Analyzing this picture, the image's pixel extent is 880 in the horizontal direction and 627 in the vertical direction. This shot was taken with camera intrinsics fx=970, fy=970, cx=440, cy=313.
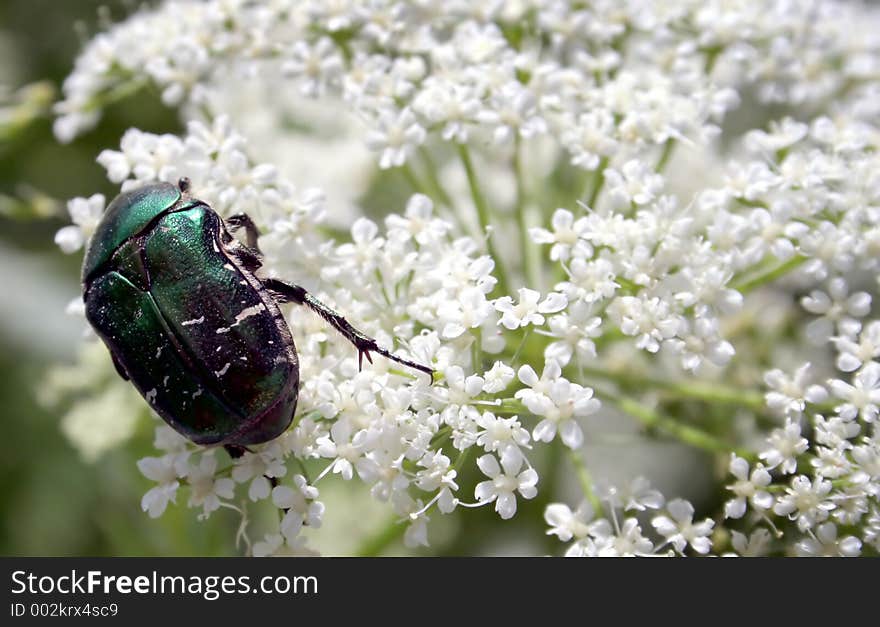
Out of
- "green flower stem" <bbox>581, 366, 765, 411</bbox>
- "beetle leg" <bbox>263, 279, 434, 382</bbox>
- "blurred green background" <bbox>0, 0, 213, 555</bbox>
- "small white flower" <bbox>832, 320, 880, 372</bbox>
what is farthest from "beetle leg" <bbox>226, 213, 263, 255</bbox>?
"small white flower" <bbox>832, 320, 880, 372</bbox>

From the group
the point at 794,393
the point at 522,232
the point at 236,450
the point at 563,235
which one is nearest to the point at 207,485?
the point at 236,450

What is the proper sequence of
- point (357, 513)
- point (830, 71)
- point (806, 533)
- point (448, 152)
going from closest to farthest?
point (806, 533) < point (830, 71) < point (357, 513) < point (448, 152)

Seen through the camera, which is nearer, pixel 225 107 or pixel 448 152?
pixel 225 107

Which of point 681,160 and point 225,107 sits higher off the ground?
point 225,107

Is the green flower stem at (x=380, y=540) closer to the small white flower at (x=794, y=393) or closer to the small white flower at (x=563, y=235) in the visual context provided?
the small white flower at (x=563, y=235)

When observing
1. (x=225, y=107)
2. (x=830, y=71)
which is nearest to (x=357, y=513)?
(x=225, y=107)

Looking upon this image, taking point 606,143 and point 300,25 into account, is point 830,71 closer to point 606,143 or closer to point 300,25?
point 606,143
